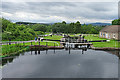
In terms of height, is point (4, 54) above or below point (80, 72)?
above

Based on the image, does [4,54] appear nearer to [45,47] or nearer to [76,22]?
[45,47]

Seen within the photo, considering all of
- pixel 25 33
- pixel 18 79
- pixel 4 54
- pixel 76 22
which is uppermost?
pixel 76 22

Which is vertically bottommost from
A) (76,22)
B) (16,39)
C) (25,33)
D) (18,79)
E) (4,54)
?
(18,79)

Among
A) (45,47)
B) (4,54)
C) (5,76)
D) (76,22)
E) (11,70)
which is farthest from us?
(76,22)

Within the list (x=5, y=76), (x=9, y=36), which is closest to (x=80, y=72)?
(x=5, y=76)

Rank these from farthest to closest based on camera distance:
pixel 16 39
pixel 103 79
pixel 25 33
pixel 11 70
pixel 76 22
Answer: pixel 76 22 < pixel 25 33 < pixel 16 39 < pixel 11 70 < pixel 103 79

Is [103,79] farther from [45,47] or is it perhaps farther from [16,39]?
[16,39]

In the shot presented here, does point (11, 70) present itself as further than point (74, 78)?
Yes

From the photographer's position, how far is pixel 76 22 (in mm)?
66000

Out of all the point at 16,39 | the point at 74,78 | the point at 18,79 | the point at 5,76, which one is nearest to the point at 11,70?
the point at 5,76

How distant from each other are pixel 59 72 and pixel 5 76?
525cm

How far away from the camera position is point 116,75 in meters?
9.01

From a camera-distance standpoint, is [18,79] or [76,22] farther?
[76,22]

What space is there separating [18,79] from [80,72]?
236 inches
